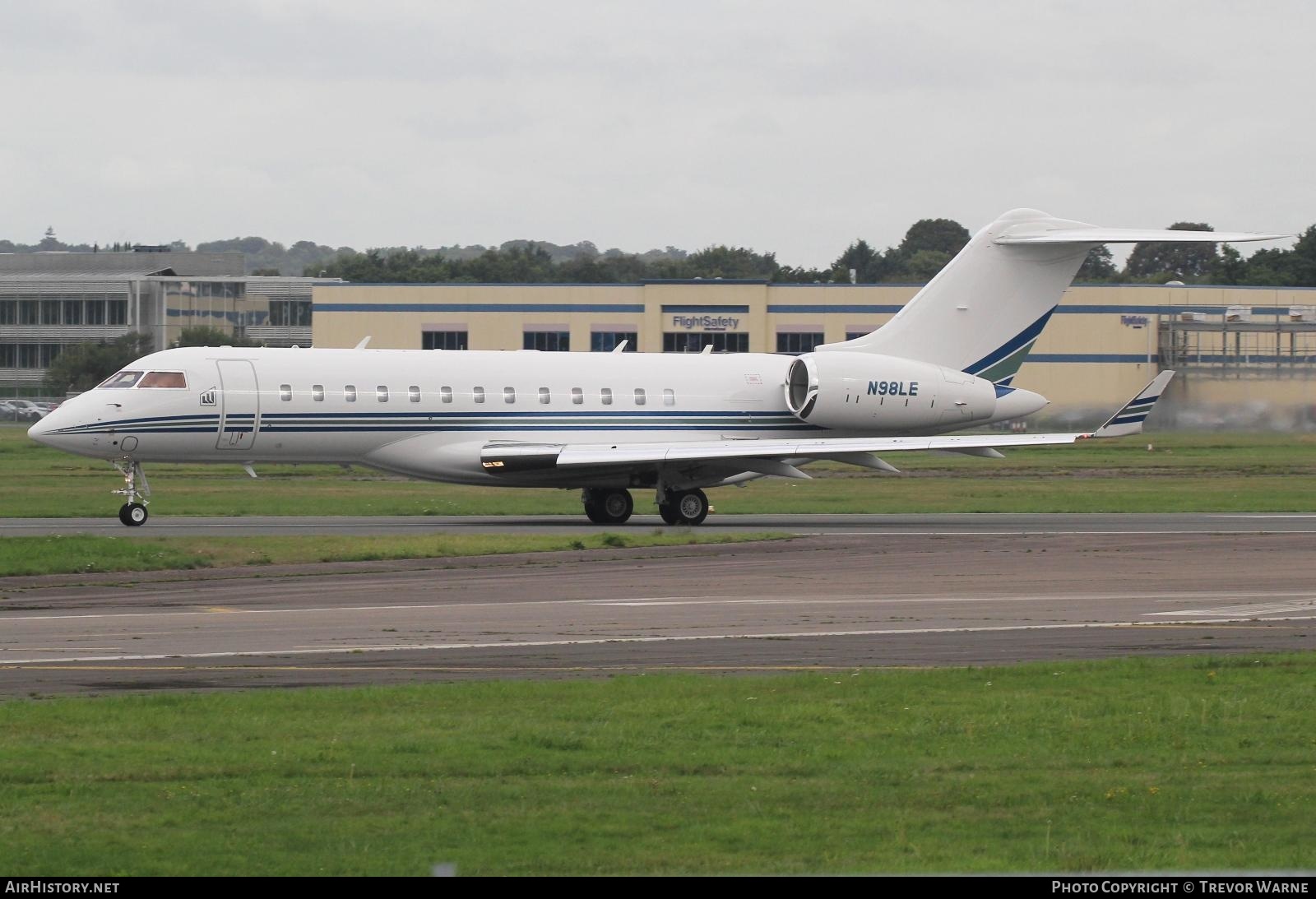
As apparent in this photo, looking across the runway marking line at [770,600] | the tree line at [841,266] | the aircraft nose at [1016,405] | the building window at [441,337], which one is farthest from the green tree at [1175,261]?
the runway marking line at [770,600]

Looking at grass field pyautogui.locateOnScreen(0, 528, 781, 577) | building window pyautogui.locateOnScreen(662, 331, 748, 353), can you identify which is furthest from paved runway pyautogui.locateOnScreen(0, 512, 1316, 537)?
building window pyautogui.locateOnScreen(662, 331, 748, 353)

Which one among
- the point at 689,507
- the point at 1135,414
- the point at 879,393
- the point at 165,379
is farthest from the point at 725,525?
the point at 165,379

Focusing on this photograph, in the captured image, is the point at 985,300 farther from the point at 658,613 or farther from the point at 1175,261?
the point at 1175,261

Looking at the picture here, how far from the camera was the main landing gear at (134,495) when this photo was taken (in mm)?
31656

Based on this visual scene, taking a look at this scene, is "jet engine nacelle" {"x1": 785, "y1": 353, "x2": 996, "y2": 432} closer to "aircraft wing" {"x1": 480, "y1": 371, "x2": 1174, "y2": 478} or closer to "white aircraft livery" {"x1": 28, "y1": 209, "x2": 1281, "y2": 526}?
"white aircraft livery" {"x1": 28, "y1": 209, "x2": 1281, "y2": 526}

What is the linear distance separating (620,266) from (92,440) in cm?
11409

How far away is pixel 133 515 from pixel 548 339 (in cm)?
5304

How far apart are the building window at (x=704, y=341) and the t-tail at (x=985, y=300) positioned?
46962 millimetres

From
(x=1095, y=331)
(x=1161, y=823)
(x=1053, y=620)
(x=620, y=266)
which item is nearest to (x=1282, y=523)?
(x=1053, y=620)

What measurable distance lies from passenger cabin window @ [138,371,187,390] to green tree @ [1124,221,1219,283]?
379ft

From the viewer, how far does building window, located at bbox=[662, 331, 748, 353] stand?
276ft

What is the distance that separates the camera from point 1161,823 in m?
9.34

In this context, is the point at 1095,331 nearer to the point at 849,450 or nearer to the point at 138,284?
the point at 849,450

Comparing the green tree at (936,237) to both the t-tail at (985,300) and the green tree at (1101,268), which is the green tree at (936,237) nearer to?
the green tree at (1101,268)
